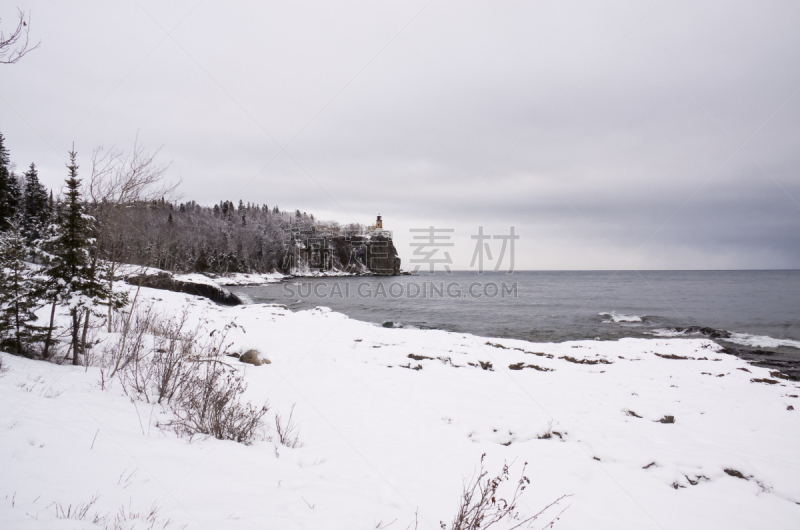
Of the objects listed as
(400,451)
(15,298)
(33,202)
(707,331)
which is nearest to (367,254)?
(33,202)

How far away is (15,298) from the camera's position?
7.10m

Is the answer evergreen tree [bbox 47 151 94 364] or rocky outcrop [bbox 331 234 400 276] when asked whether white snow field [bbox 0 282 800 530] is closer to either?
evergreen tree [bbox 47 151 94 364]

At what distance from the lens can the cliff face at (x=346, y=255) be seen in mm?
102562

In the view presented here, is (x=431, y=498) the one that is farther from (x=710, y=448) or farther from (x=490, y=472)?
(x=710, y=448)

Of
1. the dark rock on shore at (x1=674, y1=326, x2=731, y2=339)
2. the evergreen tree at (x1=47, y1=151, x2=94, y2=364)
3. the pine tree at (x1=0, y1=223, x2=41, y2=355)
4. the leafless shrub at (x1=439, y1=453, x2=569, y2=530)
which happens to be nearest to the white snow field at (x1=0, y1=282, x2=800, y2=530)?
the leafless shrub at (x1=439, y1=453, x2=569, y2=530)

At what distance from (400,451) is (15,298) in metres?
8.71

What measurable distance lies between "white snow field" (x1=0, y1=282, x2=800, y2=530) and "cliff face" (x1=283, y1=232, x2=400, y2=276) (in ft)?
308

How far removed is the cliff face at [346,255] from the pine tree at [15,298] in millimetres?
91777

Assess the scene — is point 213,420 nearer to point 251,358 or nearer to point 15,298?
point 251,358

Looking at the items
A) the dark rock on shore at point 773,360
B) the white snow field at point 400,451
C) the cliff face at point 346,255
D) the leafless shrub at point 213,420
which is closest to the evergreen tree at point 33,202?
the white snow field at point 400,451

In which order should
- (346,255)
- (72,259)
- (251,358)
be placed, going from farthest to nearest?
1. (346,255)
2. (251,358)
3. (72,259)

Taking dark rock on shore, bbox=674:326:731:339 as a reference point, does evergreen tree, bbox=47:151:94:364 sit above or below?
above

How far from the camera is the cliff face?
102562 mm

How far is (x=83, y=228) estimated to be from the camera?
7.07 metres
